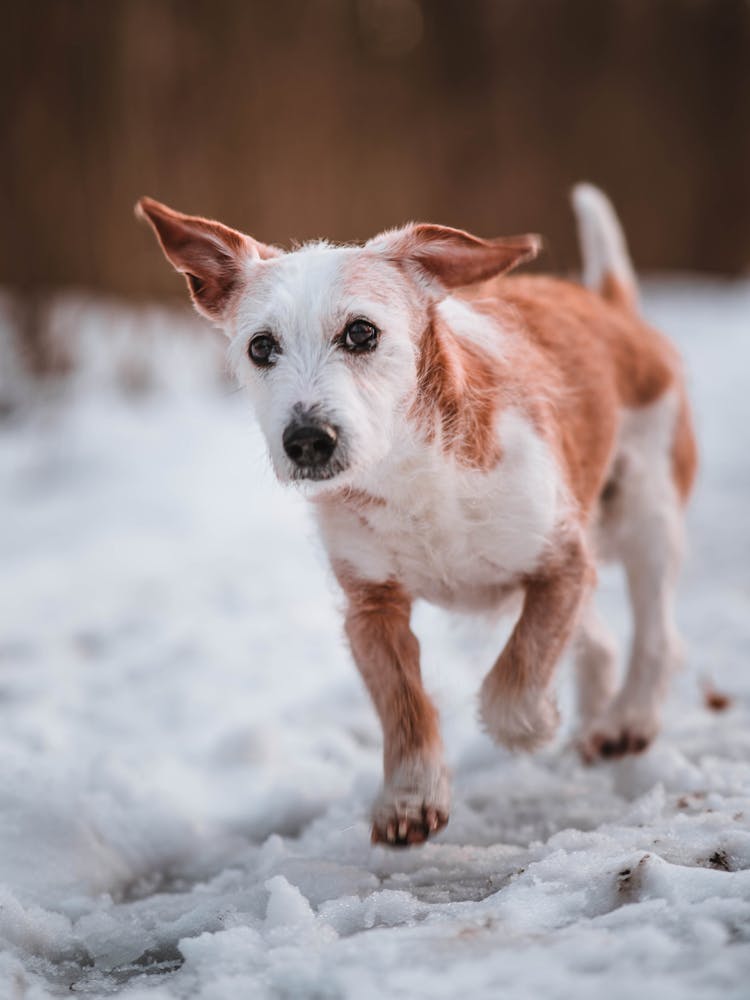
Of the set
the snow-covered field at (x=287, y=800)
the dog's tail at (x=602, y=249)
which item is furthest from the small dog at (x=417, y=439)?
the dog's tail at (x=602, y=249)

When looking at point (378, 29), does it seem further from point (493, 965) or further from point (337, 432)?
point (493, 965)

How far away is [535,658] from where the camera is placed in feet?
9.64

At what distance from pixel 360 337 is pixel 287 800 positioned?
4.90 ft

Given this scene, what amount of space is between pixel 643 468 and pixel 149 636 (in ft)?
7.49

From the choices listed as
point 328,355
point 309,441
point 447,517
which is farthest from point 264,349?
point 447,517

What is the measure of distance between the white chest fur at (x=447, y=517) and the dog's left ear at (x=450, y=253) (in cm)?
39

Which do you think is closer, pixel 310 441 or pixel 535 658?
pixel 310 441

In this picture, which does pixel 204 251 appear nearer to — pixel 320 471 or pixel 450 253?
pixel 450 253

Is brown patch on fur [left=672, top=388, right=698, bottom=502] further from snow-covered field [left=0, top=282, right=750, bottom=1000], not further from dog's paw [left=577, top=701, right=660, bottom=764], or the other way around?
dog's paw [left=577, top=701, right=660, bottom=764]

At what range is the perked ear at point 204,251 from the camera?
9.38ft

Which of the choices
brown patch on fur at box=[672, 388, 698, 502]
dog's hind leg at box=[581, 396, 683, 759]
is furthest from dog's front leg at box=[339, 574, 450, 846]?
brown patch on fur at box=[672, 388, 698, 502]

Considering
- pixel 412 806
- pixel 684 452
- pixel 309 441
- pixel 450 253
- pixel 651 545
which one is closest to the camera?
pixel 309 441

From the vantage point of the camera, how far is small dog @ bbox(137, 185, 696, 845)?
8.55 feet

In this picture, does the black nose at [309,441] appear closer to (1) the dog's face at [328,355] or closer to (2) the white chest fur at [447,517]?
(1) the dog's face at [328,355]
